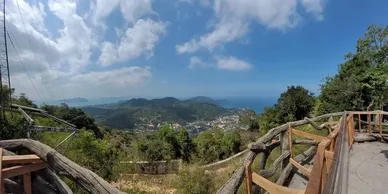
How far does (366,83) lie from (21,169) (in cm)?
1602

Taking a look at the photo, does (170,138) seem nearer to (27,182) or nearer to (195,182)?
(195,182)

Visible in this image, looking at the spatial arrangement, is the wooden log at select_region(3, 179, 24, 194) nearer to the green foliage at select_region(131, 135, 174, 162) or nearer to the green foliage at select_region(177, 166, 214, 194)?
the green foliage at select_region(177, 166, 214, 194)

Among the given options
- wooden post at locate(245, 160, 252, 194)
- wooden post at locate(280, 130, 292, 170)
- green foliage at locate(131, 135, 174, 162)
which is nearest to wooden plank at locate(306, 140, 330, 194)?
wooden post at locate(245, 160, 252, 194)

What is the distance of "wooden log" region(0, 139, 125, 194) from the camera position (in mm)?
1816

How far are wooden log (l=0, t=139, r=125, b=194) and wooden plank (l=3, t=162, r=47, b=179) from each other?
0.12 metres

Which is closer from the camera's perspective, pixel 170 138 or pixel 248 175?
pixel 248 175

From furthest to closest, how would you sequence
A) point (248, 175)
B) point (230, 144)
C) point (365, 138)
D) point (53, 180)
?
point (230, 144) < point (365, 138) < point (53, 180) < point (248, 175)

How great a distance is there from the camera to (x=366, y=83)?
13.7m

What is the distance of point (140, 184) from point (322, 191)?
1287cm

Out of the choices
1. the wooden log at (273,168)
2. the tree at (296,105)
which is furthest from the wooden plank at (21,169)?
the tree at (296,105)

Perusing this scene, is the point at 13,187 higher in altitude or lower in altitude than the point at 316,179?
lower

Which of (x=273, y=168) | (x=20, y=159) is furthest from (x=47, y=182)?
(x=273, y=168)

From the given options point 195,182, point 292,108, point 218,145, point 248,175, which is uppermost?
point 248,175

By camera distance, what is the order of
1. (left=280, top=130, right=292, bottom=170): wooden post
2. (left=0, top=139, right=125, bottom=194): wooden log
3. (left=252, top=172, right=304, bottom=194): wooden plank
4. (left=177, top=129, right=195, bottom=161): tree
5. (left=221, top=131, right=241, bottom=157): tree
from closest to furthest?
1. (left=252, top=172, right=304, bottom=194): wooden plank
2. (left=0, top=139, right=125, bottom=194): wooden log
3. (left=280, top=130, right=292, bottom=170): wooden post
4. (left=221, top=131, right=241, bottom=157): tree
5. (left=177, top=129, right=195, bottom=161): tree
